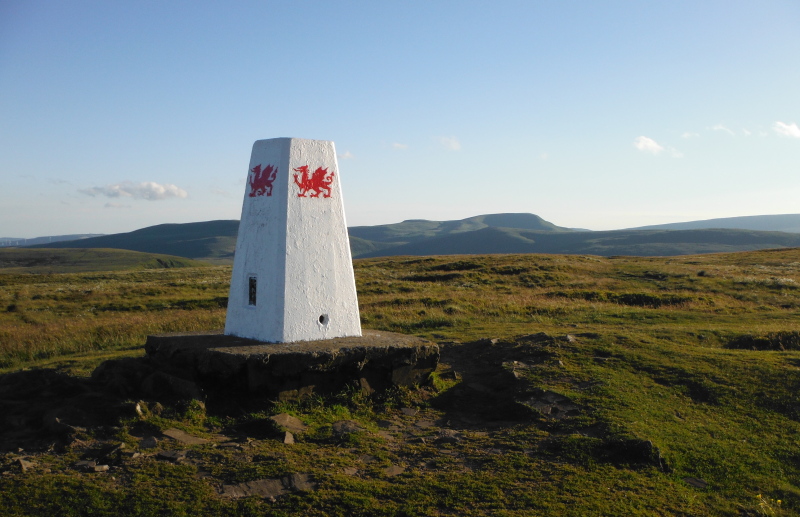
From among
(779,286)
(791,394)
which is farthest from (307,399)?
(779,286)

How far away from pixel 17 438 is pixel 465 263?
4038 centimetres

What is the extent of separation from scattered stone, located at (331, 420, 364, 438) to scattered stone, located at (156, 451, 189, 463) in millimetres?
2435

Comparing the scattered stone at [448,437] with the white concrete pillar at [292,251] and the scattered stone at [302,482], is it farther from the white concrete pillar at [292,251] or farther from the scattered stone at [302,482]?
the white concrete pillar at [292,251]

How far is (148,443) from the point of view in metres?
8.44

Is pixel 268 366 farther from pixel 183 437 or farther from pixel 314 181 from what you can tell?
pixel 314 181

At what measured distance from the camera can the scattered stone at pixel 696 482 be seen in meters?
8.27

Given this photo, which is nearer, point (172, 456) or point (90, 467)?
point (90, 467)

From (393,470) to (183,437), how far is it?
325 centimetres

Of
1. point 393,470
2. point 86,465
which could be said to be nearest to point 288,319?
point 393,470

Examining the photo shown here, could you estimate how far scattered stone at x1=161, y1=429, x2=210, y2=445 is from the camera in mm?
8688

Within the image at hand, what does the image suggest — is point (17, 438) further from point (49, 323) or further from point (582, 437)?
point (49, 323)

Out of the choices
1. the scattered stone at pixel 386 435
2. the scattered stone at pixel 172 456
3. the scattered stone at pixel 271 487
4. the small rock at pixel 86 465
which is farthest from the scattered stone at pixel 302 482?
the small rock at pixel 86 465

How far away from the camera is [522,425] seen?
10.3 meters

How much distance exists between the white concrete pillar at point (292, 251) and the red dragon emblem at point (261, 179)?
0.06ft
